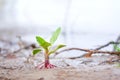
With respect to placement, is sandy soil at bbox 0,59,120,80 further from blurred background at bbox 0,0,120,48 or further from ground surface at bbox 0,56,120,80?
blurred background at bbox 0,0,120,48

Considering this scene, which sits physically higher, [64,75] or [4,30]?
[4,30]

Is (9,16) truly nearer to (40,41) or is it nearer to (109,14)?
(109,14)

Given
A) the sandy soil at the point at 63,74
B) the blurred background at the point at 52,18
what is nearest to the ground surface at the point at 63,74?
the sandy soil at the point at 63,74

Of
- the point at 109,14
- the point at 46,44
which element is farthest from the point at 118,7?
the point at 46,44

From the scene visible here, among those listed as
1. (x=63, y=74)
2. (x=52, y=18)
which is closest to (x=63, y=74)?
(x=63, y=74)

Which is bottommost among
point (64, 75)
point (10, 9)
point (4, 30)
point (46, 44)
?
point (64, 75)

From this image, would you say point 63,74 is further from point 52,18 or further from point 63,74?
point 52,18

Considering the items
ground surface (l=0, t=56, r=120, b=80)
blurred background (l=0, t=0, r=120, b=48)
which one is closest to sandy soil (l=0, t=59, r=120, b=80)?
ground surface (l=0, t=56, r=120, b=80)

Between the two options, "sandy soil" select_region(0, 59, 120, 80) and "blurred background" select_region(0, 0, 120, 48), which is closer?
"sandy soil" select_region(0, 59, 120, 80)
